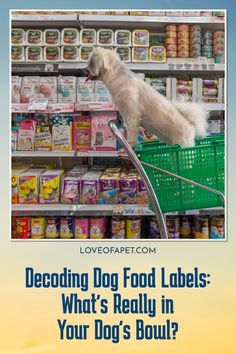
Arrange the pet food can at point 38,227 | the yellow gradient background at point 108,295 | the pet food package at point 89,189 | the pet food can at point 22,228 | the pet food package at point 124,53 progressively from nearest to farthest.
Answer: the yellow gradient background at point 108,295 < the pet food can at point 22,228 < the pet food can at point 38,227 < the pet food package at point 124,53 < the pet food package at point 89,189

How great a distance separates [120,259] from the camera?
2105 mm

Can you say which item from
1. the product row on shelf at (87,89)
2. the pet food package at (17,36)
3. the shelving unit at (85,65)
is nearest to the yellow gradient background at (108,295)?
the pet food package at (17,36)

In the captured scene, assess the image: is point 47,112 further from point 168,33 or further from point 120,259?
point 120,259

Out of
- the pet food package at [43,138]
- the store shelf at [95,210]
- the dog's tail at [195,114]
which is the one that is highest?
the dog's tail at [195,114]

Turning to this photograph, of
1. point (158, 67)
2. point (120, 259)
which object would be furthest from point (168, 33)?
point (120, 259)

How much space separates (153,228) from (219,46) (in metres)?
0.93

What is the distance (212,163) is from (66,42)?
0.99 meters

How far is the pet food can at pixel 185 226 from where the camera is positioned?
2317 mm

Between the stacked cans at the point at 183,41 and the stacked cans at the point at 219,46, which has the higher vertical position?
the stacked cans at the point at 183,41

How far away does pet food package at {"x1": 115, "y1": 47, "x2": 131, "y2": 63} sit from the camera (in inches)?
95.0

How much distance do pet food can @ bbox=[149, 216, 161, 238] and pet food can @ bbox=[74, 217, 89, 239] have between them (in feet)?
1.06

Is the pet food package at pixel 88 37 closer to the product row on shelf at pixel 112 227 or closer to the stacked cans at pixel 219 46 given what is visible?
the stacked cans at pixel 219 46

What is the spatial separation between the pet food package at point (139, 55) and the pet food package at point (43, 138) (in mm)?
603
